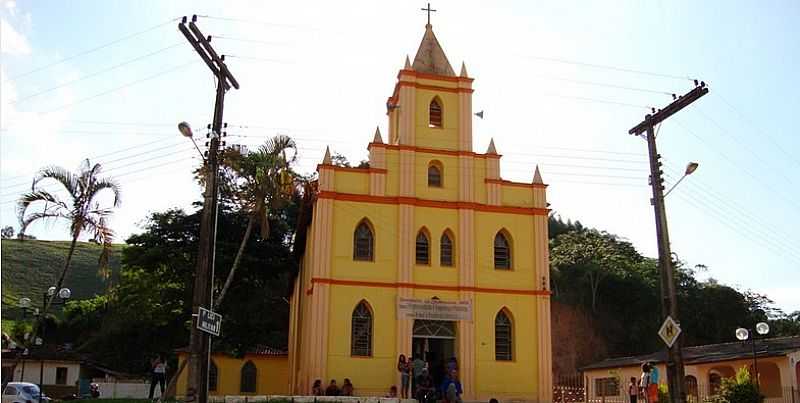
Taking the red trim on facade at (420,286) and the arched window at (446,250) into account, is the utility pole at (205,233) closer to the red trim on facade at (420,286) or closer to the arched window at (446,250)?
the red trim on facade at (420,286)

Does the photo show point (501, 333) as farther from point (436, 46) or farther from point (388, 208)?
point (436, 46)

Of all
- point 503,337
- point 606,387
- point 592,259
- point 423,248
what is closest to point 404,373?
point 503,337

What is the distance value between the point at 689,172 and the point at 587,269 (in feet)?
140

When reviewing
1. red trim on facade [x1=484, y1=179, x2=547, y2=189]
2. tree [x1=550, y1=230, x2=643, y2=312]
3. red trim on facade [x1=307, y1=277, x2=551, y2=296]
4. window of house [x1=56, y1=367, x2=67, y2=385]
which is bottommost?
window of house [x1=56, y1=367, x2=67, y2=385]

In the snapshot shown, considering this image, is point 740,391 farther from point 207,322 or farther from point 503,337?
point 207,322

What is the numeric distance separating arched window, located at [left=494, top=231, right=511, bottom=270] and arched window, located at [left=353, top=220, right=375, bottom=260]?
480cm

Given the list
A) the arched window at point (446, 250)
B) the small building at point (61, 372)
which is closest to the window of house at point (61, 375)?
the small building at point (61, 372)

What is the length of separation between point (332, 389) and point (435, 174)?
9.13 meters

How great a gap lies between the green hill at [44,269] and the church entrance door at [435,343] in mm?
55637

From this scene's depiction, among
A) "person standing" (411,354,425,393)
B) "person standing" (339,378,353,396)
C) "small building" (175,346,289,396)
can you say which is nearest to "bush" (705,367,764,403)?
"person standing" (411,354,425,393)

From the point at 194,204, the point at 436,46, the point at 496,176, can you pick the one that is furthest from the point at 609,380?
the point at 194,204

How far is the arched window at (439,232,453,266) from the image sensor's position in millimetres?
28797

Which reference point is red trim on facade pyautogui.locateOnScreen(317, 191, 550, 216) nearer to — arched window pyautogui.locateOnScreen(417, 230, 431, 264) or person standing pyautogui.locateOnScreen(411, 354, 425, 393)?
arched window pyautogui.locateOnScreen(417, 230, 431, 264)

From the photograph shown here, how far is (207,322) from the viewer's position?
14922mm
